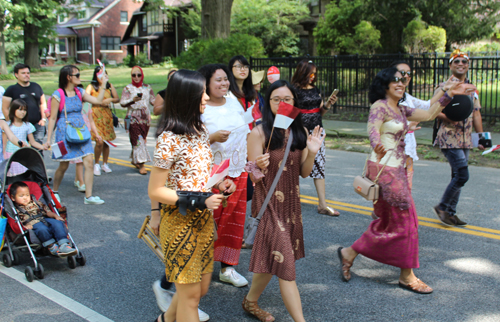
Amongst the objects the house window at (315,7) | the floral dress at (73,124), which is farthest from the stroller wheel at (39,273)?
the house window at (315,7)

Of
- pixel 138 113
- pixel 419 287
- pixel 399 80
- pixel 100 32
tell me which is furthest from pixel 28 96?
pixel 100 32

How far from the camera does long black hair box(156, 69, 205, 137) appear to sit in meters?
3.01

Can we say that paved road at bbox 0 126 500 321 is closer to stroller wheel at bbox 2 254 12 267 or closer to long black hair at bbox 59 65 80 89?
stroller wheel at bbox 2 254 12 267

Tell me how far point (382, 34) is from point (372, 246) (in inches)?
829

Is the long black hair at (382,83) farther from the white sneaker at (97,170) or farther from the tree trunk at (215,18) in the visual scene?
the tree trunk at (215,18)

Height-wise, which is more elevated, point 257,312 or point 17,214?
point 17,214

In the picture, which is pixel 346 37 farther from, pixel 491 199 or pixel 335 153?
pixel 491 199

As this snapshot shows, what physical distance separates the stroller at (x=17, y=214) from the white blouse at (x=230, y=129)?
5.90 ft

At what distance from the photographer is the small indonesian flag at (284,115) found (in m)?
3.41

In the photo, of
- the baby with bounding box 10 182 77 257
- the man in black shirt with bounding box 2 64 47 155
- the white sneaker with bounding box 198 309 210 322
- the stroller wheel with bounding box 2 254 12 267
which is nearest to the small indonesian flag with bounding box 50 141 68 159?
the man in black shirt with bounding box 2 64 47 155

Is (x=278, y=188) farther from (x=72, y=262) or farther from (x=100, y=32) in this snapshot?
(x=100, y=32)

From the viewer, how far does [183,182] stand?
3.05m

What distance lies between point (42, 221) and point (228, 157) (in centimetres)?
210

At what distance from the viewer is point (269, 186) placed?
366 centimetres
